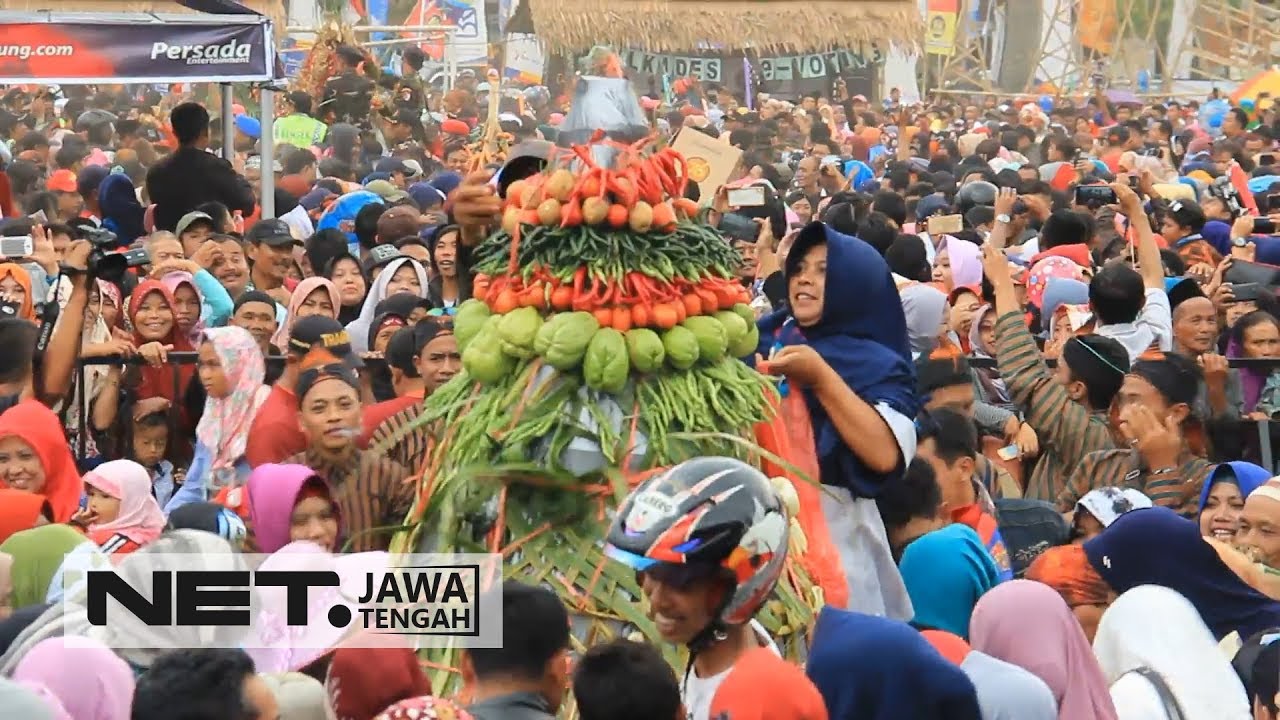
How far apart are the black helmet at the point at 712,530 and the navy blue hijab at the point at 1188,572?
5.61 ft

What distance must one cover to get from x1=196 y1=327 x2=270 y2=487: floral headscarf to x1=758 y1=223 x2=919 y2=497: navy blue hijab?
2722 mm

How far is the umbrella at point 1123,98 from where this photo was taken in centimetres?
3005

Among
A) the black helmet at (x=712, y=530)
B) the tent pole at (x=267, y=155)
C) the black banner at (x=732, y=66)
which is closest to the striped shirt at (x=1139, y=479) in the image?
the black helmet at (x=712, y=530)

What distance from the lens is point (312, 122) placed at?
56.7ft

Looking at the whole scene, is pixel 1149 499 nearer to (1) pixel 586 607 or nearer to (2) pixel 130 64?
(1) pixel 586 607

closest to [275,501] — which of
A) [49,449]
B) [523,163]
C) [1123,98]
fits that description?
[49,449]

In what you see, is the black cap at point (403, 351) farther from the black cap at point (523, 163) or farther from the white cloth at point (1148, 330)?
the white cloth at point (1148, 330)

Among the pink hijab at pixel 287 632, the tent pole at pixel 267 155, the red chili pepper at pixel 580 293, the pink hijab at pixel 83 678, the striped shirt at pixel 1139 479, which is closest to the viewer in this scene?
the pink hijab at pixel 83 678

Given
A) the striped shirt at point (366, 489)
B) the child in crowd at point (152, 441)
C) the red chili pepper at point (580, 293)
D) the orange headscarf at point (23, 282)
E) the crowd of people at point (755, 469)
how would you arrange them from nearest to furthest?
the crowd of people at point (755, 469)
the red chili pepper at point (580, 293)
the striped shirt at point (366, 489)
the child in crowd at point (152, 441)
the orange headscarf at point (23, 282)

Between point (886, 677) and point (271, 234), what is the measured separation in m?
6.37

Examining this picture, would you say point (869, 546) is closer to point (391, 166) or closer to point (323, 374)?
point (323, 374)

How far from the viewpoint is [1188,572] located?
514cm

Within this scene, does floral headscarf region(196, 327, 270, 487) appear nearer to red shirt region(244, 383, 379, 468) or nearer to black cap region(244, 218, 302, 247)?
red shirt region(244, 383, 379, 468)

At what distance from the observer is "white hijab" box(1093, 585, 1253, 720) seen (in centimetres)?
431
